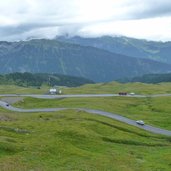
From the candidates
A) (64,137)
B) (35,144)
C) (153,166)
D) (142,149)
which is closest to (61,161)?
(35,144)

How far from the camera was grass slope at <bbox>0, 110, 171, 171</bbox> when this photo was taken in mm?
68994

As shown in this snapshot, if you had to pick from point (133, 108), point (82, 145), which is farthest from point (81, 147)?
point (133, 108)

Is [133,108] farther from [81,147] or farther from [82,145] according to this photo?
[81,147]

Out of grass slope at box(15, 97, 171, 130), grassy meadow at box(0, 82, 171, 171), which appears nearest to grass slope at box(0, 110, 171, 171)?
grassy meadow at box(0, 82, 171, 171)

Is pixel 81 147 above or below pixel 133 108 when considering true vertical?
below

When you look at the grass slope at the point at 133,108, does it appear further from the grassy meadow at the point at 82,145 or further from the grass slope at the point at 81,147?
the grass slope at the point at 81,147

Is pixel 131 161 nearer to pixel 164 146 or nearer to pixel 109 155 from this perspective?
pixel 109 155

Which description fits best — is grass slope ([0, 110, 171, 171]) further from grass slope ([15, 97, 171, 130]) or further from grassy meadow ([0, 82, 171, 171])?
grass slope ([15, 97, 171, 130])

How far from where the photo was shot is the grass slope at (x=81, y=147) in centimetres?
6899

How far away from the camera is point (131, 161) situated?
79625 mm

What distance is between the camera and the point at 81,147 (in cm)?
9000

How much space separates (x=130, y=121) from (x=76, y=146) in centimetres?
5720

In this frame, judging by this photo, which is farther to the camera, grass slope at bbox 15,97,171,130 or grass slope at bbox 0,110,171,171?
grass slope at bbox 15,97,171,130

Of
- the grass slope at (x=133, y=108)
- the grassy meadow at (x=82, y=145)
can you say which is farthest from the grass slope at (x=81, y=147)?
the grass slope at (x=133, y=108)
